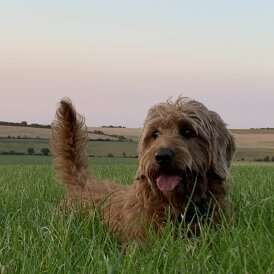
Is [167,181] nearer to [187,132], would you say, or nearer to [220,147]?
[187,132]

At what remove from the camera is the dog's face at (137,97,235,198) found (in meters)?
4.77

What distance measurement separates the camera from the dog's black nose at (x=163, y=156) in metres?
4.70

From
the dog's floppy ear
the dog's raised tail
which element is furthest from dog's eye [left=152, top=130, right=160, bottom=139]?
the dog's raised tail

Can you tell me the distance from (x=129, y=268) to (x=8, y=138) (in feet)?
138

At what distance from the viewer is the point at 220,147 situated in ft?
17.6

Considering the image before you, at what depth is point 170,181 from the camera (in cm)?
486

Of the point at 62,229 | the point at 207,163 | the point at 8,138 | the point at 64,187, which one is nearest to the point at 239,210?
the point at 207,163

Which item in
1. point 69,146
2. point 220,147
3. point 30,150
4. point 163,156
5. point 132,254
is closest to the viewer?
point 132,254

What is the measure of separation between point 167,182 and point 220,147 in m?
0.75

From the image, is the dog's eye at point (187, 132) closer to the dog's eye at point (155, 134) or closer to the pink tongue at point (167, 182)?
the dog's eye at point (155, 134)

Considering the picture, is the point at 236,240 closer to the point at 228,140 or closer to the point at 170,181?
the point at 170,181

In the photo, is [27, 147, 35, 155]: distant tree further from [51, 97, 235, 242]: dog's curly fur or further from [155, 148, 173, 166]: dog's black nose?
[155, 148, 173, 166]: dog's black nose

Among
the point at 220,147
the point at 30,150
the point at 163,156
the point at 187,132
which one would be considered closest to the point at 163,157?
the point at 163,156

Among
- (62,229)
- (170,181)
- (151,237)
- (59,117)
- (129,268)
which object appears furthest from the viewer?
(59,117)
